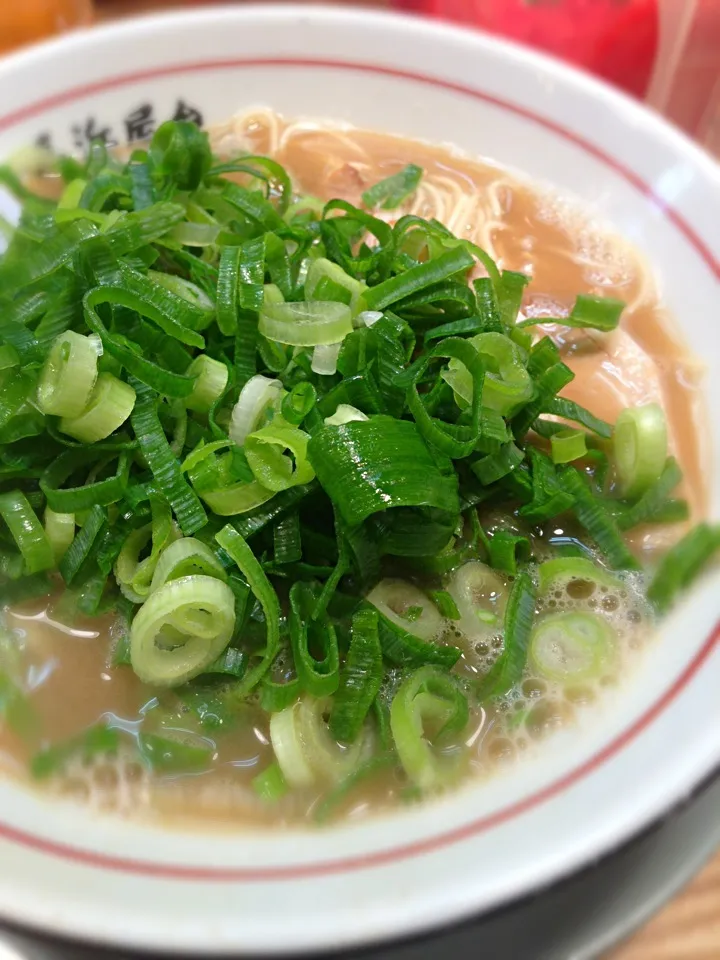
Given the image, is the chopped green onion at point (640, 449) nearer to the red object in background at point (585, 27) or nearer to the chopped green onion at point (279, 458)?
the chopped green onion at point (279, 458)

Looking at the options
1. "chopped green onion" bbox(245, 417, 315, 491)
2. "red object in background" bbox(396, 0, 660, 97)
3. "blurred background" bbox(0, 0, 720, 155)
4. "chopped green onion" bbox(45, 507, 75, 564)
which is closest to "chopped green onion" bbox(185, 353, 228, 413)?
"chopped green onion" bbox(245, 417, 315, 491)

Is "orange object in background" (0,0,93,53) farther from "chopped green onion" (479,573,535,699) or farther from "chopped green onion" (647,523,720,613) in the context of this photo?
"chopped green onion" (647,523,720,613)

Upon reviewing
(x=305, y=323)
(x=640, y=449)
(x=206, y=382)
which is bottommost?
(x=206, y=382)

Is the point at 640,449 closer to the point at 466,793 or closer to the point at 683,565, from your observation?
the point at 683,565

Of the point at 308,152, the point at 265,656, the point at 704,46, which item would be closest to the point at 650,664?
the point at 265,656

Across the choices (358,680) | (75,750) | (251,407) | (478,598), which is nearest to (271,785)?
(358,680)

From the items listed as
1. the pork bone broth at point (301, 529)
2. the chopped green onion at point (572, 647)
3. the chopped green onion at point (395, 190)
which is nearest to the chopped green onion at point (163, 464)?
the pork bone broth at point (301, 529)
